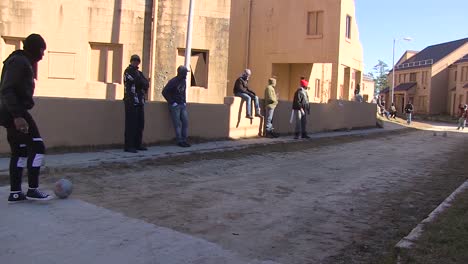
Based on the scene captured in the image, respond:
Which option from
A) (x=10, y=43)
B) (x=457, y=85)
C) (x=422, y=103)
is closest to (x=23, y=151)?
(x=10, y=43)

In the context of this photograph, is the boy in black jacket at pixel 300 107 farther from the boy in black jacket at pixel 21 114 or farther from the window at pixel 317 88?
the window at pixel 317 88

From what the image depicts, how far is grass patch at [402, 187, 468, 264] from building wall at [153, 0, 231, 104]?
1335 centimetres

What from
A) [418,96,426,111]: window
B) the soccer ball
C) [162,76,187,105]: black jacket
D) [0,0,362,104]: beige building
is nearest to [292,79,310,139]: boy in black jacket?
[0,0,362,104]: beige building

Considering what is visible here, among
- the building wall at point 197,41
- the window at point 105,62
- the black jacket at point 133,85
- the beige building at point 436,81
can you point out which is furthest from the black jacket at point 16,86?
the beige building at point 436,81

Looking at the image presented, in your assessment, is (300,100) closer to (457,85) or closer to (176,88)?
(176,88)

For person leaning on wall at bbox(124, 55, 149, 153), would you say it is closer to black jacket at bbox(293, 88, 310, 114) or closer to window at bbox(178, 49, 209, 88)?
black jacket at bbox(293, 88, 310, 114)

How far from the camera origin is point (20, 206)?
228 inches

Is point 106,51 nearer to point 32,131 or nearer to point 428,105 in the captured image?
point 32,131

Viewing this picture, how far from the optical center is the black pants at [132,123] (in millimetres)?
10141

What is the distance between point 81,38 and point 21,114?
39.9 ft

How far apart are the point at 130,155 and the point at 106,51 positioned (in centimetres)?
870

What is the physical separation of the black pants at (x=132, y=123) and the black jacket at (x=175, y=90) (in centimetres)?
125

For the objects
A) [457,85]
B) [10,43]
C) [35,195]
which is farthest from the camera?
[457,85]

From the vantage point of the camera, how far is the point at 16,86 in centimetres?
568
